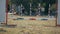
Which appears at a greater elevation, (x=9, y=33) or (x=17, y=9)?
(x=17, y=9)

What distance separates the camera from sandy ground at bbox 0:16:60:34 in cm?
457

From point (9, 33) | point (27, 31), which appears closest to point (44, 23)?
point (27, 31)

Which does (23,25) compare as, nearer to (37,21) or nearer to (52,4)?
(37,21)

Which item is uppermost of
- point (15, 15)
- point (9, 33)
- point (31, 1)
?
point (31, 1)

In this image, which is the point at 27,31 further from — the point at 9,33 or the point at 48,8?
the point at 48,8

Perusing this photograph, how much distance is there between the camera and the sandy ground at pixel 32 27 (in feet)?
15.0

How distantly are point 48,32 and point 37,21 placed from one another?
0.39 m

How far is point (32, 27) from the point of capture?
4.67 meters

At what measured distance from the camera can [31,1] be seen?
4.74m

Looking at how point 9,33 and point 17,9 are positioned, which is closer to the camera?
point 9,33

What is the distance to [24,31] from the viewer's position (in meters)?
4.59

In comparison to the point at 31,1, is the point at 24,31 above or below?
below

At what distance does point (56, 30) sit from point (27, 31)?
651mm

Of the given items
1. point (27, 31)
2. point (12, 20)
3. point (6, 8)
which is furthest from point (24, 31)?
point (6, 8)
